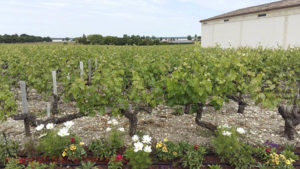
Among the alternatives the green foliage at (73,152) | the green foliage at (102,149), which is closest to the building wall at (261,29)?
the green foliage at (102,149)

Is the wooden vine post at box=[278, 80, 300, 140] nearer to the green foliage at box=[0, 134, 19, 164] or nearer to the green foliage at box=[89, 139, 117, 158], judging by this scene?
the green foliage at box=[89, 139, 117, 158]

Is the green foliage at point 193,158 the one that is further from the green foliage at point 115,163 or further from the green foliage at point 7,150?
the green foliage at point 7,150

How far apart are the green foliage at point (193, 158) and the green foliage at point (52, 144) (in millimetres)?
1574

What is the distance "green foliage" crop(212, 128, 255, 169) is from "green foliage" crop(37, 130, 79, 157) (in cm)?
199

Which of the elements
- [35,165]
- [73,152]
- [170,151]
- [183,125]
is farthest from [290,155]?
[35,165]

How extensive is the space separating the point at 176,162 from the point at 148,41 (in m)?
27.6

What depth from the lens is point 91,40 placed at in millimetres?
30812

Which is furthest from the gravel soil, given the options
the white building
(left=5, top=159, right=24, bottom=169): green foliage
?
the white building

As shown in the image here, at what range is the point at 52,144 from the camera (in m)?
2.68

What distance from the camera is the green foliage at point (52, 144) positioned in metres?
2.67

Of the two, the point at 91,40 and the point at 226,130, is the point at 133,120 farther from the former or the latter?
the point at 91,40

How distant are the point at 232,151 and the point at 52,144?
7.56ft

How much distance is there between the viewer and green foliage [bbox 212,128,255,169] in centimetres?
263

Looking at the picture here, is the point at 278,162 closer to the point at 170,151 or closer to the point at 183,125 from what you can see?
the point at 170,151
